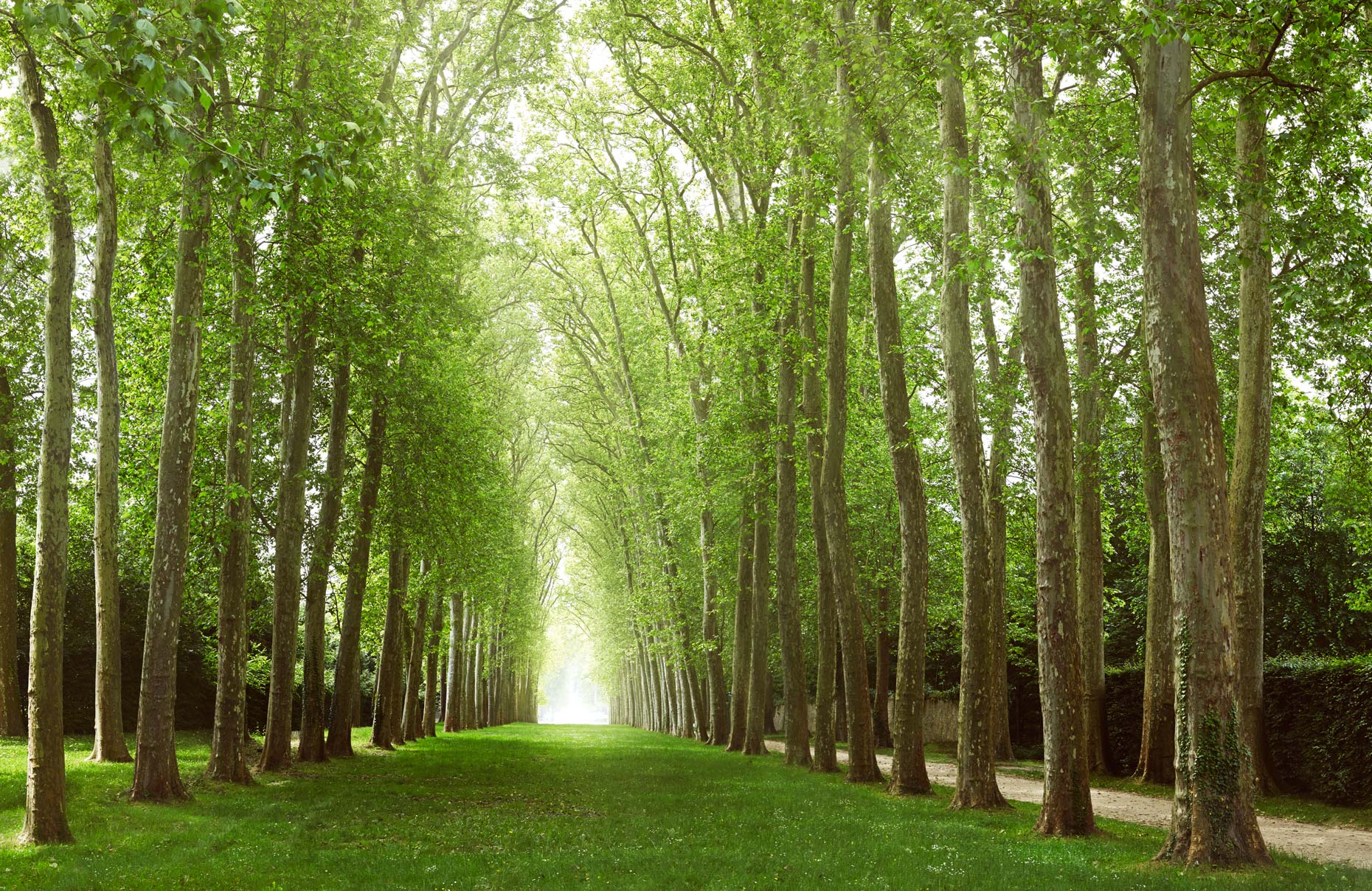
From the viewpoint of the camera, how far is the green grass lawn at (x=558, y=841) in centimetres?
886

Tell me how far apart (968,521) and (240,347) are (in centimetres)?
1198

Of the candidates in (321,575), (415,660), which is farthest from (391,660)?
(321,575)

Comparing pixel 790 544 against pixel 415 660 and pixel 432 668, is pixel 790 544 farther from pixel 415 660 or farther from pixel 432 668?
pixel 432 668

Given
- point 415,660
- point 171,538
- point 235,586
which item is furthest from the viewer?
point 415,660

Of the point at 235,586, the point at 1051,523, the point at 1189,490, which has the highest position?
the point at 1189,490

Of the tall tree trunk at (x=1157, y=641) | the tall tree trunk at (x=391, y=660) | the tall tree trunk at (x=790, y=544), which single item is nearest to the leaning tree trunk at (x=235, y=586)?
the tall tree trunk at (x=391, y=660)

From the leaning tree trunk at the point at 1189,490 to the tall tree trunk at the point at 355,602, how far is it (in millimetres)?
16714

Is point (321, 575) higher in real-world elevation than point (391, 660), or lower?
higher

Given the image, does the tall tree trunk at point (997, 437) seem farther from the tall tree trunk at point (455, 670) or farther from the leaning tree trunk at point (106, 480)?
the tall tree trunk at point (455, 670)

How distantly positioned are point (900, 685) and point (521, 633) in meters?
41.5

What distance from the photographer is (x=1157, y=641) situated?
19.0 metres

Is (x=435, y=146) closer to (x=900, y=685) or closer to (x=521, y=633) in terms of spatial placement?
(x=900, y=685)

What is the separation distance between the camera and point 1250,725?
1572cm

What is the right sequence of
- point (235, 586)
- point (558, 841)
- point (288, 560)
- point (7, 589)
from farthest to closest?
point (7, 589) → point (288, 560) → point (235, 586) → point (558, 841)
